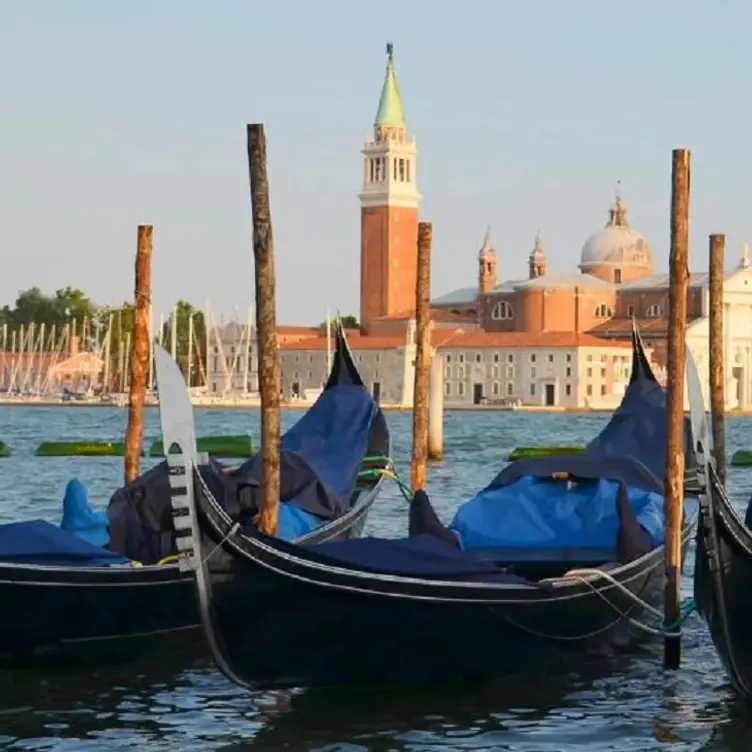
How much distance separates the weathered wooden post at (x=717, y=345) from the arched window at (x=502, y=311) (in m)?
68.6

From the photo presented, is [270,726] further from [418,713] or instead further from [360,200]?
[360,200]

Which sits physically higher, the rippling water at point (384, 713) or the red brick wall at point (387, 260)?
the red brick wall at point (387, 260)

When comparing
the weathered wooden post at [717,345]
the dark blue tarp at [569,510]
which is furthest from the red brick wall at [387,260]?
the dark blue tarp at [569,510]

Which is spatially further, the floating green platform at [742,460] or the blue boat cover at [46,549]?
the floating green platform at [742,460]

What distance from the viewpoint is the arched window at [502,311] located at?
8238cm

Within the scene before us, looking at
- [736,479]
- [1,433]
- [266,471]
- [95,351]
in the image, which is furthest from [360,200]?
[266,471]

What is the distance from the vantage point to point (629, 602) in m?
8.62

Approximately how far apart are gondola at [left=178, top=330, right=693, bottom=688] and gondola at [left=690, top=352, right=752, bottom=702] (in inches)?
28.3

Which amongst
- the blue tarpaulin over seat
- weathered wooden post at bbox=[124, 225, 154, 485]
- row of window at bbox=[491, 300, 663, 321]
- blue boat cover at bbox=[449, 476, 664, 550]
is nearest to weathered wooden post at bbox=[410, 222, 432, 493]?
the blue tarpaulin over seat

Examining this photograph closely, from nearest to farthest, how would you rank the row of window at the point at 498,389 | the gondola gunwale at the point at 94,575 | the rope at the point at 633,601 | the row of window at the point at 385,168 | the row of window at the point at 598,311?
the gondola gunwale at the point at 94,575 → the rope at the point at 633,601 → the row of window at the point at 498,389 → the row of window at the point at 598,311 → the row of window at the point at 385,168

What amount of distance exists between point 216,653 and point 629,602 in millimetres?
2137

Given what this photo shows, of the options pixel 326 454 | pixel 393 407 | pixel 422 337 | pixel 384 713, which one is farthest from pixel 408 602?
pixel 393 407

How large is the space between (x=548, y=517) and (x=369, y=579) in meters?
2.09

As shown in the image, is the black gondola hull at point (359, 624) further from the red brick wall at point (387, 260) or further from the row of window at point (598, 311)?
the red brick wall at point (387, 260)
